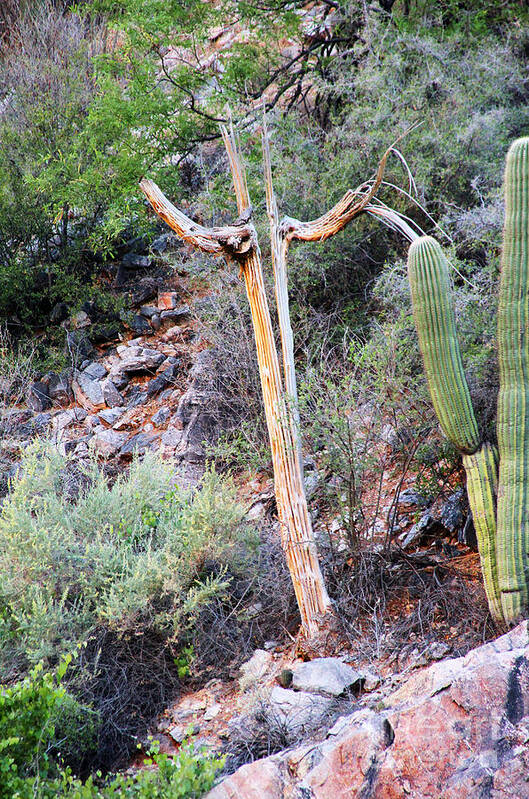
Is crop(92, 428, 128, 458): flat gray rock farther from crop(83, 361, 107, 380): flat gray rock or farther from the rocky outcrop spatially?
the rocky outcrop

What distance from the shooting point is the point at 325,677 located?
10.6 ft

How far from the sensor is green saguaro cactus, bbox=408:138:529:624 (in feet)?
10.1

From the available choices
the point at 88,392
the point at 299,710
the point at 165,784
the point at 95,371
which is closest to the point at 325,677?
the point at 299,710

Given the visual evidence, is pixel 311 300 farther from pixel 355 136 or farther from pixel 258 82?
pixel 258 82

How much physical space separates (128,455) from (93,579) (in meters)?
2.52

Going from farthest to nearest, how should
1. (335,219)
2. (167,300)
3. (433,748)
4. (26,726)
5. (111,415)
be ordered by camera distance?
(167,300) → (111,415) → (335,219) → (26,726) → (433,748)

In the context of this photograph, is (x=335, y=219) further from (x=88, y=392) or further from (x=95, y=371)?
(x=95, y=371)

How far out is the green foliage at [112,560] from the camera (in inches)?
143

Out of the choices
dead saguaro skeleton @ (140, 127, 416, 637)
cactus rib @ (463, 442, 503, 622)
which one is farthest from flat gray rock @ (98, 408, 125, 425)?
cactus rib @ (463, 442, 503, 622)

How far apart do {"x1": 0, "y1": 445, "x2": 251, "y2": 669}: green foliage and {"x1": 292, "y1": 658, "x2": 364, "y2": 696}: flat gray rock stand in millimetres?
730

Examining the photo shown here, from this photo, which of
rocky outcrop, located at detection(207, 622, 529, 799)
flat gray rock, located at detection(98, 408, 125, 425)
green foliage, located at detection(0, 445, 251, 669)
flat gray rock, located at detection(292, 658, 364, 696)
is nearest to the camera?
rocky outcrop, located at detection(207, 622, 529, 799)

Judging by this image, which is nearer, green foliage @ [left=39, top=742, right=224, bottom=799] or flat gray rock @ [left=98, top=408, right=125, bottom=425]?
green foliage @ [left=39, top=742, right=224, bottom=799]

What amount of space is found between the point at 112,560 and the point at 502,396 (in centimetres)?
246

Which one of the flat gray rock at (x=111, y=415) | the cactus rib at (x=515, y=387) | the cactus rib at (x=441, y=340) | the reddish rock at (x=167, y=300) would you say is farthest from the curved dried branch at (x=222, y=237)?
the reddish rock at (x=167, y=300)
